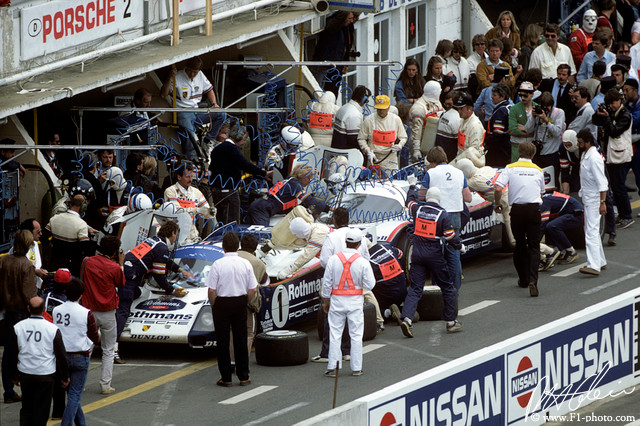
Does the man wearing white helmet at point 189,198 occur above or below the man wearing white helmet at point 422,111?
below

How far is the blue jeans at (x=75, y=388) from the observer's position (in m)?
12.8

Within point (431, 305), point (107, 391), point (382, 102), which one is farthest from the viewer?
point (382, 102)

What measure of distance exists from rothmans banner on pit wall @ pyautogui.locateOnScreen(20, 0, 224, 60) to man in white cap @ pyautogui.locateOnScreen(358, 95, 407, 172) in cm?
347

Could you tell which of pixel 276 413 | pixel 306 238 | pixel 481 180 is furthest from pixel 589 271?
pixel 276 413

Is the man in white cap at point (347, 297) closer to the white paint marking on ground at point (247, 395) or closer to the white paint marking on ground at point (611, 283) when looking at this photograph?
the white paint marking on ground at point (247, 395)

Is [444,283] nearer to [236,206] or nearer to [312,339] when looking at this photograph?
[312,339]

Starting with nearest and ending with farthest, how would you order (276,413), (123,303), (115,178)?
A: (276,413) < (123,303) < (115,178)

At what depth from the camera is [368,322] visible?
1589 cm

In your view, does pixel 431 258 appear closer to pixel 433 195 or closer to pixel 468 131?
pixel 433 195

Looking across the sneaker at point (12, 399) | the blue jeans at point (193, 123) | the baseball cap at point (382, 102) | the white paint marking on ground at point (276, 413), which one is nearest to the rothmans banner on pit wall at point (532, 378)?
the white paint marking on ground at point (276, 413)

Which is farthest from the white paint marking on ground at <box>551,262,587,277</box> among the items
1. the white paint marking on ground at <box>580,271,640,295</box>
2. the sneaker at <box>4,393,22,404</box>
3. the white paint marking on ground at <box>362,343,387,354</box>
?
the sneaker at <box>4,393,22,404</box>

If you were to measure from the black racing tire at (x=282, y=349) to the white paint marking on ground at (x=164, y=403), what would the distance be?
106cm

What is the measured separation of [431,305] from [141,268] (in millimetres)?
3642

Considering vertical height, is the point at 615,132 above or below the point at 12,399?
above
